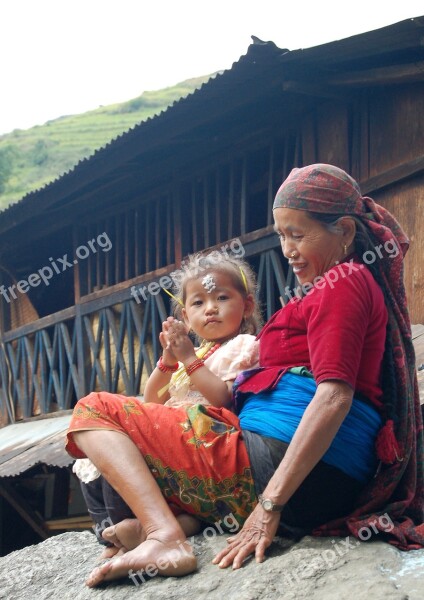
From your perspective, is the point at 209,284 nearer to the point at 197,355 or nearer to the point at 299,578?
the point at 197,355

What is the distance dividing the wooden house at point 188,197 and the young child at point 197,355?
324 cm

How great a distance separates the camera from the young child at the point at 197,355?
3.19m

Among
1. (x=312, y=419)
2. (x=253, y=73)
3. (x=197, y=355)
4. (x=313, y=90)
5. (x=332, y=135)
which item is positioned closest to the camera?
(x=312, y=419)

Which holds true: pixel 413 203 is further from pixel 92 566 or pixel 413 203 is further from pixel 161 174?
pixel 92 566

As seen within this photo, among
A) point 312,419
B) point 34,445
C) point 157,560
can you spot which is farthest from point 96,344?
point 312,419

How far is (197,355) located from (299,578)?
1.18 metres

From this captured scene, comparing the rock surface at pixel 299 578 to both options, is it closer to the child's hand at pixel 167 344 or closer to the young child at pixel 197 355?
the young child at pixel 197 355

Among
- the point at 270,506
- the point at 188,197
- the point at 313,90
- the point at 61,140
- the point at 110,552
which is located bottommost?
the point at 61,140

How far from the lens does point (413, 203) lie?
6.67 m

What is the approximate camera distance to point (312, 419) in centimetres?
276

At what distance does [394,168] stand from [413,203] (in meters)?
0.35

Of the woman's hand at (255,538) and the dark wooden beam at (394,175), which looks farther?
the dark wooden beam at (394,175)

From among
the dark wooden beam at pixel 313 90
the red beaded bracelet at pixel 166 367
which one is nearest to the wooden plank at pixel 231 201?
the dark wooden beam at pixel 313 90

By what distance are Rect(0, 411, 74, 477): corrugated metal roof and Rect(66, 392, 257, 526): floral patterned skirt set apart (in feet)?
13.9
